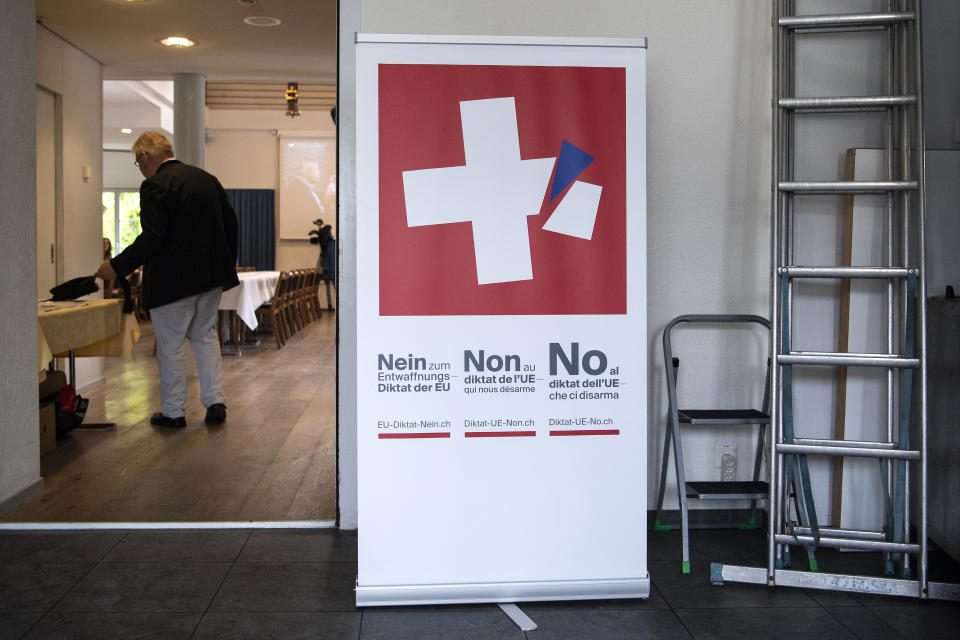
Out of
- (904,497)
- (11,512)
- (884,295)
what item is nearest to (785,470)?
(904,497)

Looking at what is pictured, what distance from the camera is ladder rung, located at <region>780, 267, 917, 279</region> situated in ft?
9.93

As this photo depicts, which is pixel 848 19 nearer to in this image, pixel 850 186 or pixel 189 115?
pixel 850 186

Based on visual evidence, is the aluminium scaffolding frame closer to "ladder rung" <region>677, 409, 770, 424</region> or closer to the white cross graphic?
"ladder rung" <region>677, 409, 770, 424</region>

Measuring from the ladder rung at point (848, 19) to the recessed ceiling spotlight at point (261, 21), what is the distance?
5.47m

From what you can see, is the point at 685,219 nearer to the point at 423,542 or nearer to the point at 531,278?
the point at 531,278

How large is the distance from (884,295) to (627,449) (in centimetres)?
134

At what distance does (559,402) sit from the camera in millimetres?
2771

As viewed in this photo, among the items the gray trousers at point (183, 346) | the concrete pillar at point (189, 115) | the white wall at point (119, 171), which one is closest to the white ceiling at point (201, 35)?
the concrete pillar at point (189, 115)

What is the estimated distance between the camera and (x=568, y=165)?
2.74 meters

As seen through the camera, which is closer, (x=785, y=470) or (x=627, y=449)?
(x=627, y=449)

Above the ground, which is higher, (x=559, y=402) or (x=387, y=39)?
(x=387, y=39)

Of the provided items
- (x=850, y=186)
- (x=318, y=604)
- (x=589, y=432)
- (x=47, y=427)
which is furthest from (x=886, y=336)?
(x=47, y=427)

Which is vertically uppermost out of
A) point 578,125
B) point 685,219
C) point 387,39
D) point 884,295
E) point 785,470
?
point 387,39

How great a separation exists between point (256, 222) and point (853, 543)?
14.7 m
